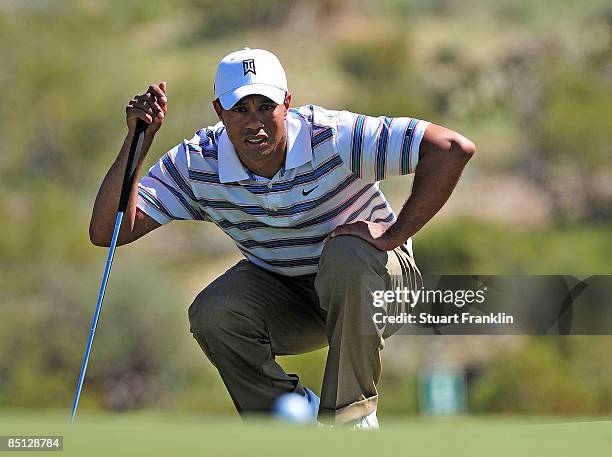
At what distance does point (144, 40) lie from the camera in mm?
26141

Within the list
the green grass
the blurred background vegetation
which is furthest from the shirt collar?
the blurred background vegetation

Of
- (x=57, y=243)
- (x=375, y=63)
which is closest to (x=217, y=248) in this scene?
(x=57, y=243)

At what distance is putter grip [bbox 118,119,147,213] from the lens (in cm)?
500

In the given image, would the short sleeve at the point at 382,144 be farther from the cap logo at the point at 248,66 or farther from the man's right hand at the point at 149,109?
the man's right hand at the point at 149,109

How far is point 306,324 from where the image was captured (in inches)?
207

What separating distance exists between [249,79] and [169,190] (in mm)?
551

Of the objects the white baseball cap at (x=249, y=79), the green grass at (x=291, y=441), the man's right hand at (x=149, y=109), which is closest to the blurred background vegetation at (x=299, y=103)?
the man's right hand at (x=149, y=109)

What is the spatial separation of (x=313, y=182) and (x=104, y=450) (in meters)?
1.83

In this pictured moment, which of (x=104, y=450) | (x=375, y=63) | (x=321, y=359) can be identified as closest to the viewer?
(x=104, y=450)

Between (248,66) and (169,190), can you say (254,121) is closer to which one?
(248,66)

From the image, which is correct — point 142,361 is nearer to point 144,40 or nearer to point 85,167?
point 85,167

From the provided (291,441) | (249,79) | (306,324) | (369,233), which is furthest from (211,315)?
(291,441)

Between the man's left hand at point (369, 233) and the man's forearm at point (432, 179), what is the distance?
1 centimetres

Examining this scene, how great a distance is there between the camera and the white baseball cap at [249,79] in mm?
4871
